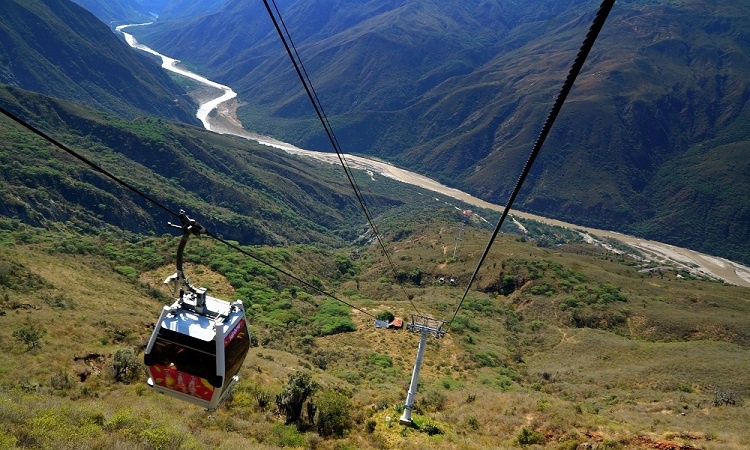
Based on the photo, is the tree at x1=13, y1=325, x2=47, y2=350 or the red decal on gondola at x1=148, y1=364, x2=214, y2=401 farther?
the tree at x1=13, y1=325, x2=47, y2=350

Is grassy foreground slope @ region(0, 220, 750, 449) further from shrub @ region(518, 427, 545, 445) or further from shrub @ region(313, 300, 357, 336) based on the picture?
shrub @ region(313, 300, 357, 336)

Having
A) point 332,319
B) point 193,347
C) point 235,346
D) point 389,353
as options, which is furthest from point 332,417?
point 332,319

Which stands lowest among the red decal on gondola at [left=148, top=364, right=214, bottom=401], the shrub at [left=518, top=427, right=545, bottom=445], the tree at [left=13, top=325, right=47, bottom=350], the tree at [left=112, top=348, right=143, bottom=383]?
the tree at [left=13, top=325, right=47, bottom=350]

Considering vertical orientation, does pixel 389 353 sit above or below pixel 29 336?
below

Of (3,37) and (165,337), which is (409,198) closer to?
(165,337)

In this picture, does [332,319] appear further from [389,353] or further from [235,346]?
[235,346]

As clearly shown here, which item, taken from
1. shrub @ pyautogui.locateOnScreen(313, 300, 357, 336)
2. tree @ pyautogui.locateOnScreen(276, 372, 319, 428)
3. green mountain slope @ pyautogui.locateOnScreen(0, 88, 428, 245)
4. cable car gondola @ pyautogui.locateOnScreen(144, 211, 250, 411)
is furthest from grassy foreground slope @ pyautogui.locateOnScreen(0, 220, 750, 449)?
green mountain slope @ pyautogui.locateOnScreen(0, 88, 428, 245)

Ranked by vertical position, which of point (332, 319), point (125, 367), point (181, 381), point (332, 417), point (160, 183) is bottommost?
point (332, 319)
